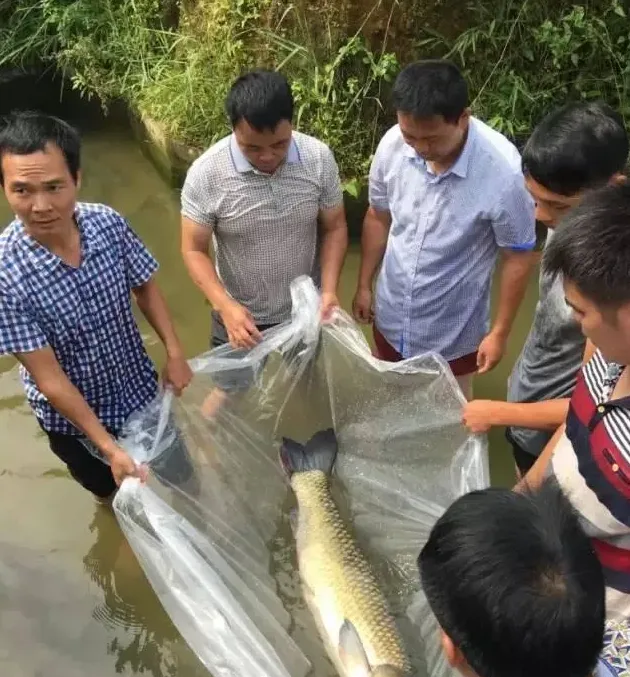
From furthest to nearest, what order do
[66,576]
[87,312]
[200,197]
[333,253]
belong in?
1. [66,576]
2. [333,253]
3. [200,197]
4. [87,312]

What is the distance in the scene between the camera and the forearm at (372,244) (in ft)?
8.32

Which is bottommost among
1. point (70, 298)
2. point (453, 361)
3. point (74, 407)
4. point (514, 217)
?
point (453, 361)

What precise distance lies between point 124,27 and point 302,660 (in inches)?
185

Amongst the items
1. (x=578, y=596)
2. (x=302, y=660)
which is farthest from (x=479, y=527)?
(x=302, y=660)

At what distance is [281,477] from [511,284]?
0.92 metres

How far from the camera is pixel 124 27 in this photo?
209 inches

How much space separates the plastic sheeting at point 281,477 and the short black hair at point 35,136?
0.71 meters

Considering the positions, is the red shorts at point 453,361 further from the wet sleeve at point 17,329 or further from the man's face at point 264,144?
the wet sleeve at point 17,329

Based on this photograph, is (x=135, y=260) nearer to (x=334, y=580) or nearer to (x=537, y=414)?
(x=334, y=580)

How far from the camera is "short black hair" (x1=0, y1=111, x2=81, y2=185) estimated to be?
177 centimetres

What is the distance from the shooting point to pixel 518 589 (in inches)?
36.2

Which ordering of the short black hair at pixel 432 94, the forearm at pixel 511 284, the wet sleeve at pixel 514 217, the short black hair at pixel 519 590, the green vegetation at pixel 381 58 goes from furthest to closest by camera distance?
the green vegetation at pixel 381 58 → the forearm at pixel 511 284 → the wet sleeve at pixel 514 217 → the short black hair at pixel 432 94 → the short black hair at pixel 519 590

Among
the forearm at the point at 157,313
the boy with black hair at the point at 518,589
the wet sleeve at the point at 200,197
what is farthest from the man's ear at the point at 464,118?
the boy with black hair at the point at 518,589

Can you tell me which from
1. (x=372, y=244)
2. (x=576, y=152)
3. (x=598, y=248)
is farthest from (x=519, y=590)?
(x=372, y=244)
